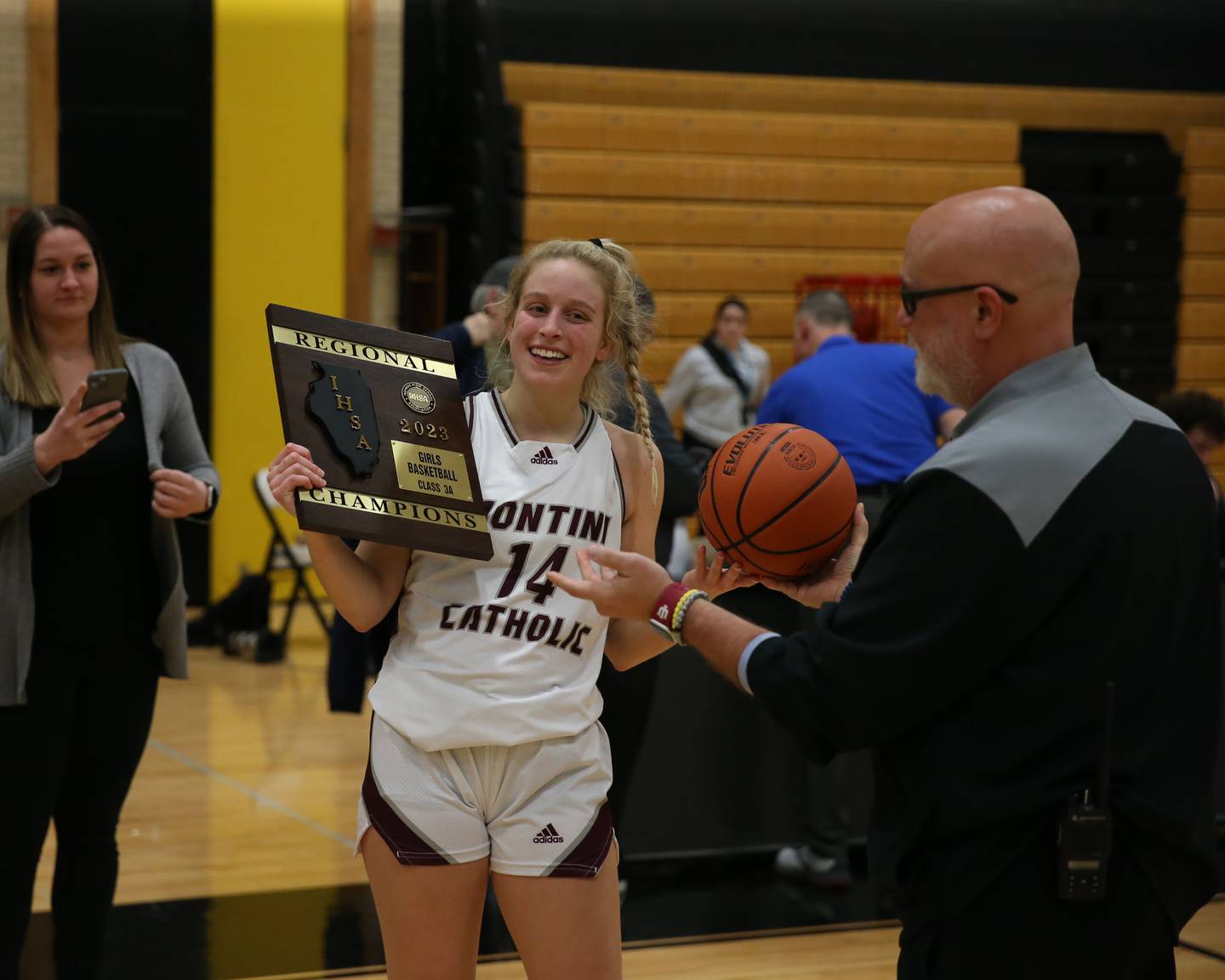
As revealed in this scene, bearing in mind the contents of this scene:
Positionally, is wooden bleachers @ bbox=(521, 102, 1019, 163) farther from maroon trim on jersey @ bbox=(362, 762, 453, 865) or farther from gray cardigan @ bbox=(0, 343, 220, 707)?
maroon trim on jersey @ bbox=(362, 762, 453, 865)

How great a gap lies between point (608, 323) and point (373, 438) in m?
0.45

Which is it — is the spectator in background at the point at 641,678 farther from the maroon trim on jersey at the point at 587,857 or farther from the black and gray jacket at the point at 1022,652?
the black and gray jacket at the point at 1022,652

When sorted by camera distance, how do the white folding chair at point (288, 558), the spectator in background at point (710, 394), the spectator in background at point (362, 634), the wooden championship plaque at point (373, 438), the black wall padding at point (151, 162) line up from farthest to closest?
the black wall padding at point (151, 162), the spectator in background at point (710, 394), the white folding chair at point (288, 558), the spectator in background at point (362, 634), the wooden championship plaque at point (373, 438)

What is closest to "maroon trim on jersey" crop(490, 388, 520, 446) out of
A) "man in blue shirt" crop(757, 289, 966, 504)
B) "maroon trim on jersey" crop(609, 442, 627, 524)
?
"maroon trim on jersey" crop(609, 442, 627, 524)

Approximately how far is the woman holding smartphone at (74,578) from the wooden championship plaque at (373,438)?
875 millimetres

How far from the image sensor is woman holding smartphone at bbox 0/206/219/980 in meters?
2.98

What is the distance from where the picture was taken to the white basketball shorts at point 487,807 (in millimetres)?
2186

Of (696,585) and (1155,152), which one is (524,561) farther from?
(1155,152)

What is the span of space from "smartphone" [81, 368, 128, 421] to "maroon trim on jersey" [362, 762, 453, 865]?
3.76 feet

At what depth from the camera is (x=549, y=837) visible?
221 centimetres

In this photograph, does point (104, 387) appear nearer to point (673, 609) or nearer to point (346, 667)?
point (346, 667)

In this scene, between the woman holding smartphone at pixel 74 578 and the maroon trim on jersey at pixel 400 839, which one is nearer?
the maroon trim on jersey at pixel 400 839

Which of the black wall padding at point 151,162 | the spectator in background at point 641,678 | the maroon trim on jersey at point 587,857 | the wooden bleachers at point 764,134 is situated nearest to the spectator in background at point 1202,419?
the spectator in background at point 641,678

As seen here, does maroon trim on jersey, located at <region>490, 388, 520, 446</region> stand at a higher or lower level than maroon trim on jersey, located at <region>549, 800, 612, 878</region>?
higher
